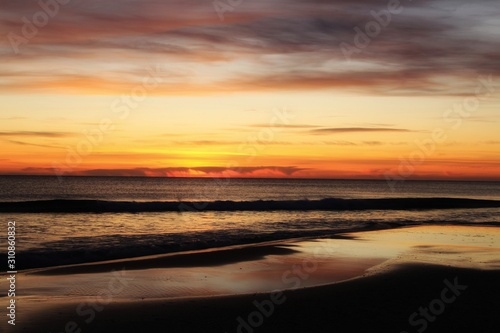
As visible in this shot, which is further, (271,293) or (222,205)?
(222,205)

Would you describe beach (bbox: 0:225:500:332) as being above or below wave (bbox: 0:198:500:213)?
below

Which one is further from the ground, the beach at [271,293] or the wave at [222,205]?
the wave at [222,205]

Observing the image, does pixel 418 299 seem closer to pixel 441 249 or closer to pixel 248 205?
pixel 441 249

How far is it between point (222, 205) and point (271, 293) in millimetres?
47925

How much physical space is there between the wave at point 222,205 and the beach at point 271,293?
110 feet

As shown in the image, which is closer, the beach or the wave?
the beach

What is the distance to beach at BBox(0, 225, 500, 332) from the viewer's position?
10.3 m

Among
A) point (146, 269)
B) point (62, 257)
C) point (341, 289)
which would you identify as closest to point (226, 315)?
point (341, 289)

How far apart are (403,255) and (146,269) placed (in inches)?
393

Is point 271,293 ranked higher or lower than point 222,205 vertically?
lower

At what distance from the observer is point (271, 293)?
1321 cm

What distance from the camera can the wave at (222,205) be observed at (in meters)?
52.1

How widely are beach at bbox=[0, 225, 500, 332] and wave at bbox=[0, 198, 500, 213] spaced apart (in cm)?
3344

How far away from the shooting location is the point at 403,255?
20.5m
